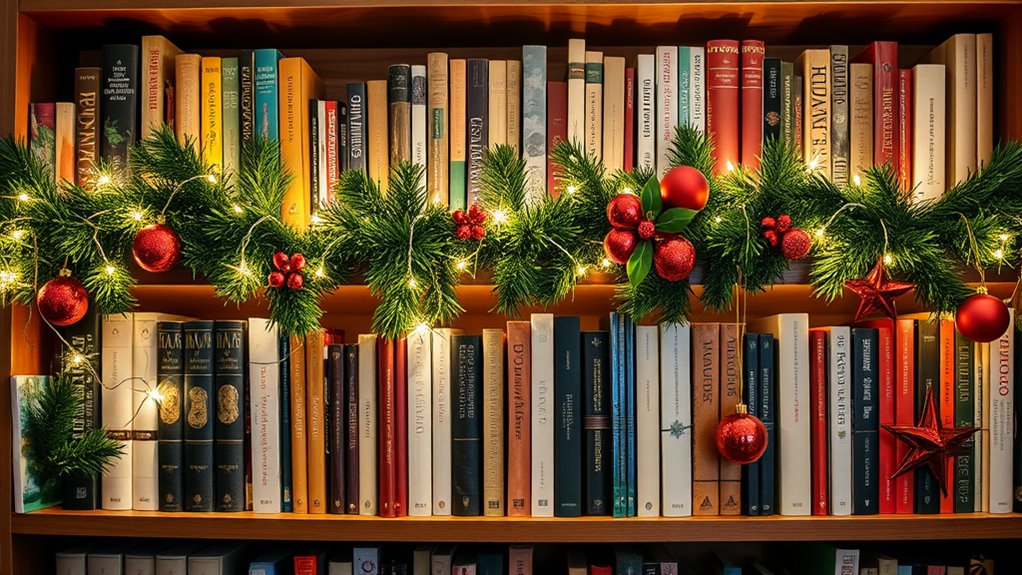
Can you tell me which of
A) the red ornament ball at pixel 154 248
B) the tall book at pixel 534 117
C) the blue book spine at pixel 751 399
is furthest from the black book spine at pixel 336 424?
the blue book spine at pixel 751 399

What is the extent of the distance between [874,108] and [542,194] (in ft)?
1.65

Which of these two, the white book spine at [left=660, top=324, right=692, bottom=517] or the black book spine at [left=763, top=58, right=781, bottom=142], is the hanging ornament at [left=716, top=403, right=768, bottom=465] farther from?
the black book spine at [left=763, top=58, right=781, bottom=142]

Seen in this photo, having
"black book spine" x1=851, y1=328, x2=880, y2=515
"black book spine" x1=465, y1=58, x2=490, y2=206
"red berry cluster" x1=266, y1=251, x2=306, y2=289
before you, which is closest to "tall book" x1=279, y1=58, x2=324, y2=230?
"red berry cluster" x1=266, y1=251, x2=306, y2=289

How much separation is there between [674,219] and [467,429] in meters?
0.41

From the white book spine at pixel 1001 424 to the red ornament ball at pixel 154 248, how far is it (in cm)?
113

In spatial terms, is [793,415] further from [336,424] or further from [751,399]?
[336,424]

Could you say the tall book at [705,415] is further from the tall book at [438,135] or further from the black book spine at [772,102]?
the tall book at [438,135]

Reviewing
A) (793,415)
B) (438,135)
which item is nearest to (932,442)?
(793,415)

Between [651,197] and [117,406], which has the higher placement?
[651,197]

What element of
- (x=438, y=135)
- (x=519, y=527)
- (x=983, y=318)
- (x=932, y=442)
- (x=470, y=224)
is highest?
(x=438, y=135)

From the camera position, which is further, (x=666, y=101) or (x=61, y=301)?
(x=666, y=101)

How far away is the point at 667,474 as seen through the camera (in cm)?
111

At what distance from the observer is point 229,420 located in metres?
1.13

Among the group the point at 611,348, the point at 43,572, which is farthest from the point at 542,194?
the point at 43,572
